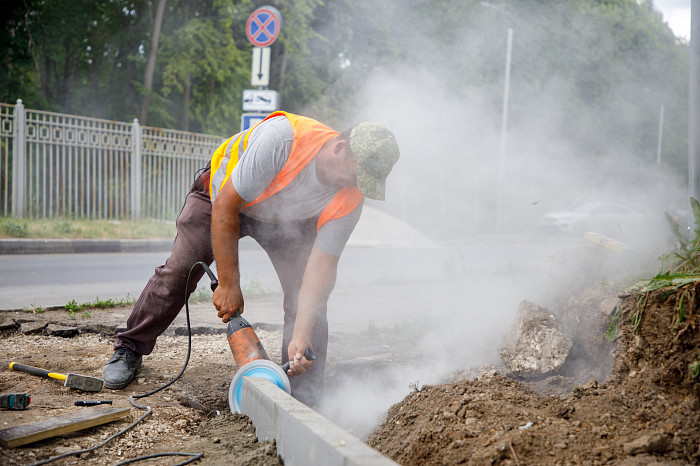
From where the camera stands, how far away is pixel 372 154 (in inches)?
98.1

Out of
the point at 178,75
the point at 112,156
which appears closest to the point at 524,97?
the point at 112,156

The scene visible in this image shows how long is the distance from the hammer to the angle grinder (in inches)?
29.5

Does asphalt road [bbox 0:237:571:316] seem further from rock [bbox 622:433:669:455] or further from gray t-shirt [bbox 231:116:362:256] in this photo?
rock [bbox 622:433:669:455]

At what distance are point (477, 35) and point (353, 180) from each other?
291 inches

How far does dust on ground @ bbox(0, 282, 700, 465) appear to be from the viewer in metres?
1.78

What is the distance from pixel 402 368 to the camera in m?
3.79

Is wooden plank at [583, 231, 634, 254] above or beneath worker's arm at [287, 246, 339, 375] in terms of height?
above

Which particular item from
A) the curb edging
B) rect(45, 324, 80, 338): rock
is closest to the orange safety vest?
the curb edging

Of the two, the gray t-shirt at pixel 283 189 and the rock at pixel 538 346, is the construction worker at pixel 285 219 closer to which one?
the gray t-shirt at pixel 283 189

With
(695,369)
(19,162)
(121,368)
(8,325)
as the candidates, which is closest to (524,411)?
(695,369)

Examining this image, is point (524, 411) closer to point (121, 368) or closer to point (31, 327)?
point (121, 368)

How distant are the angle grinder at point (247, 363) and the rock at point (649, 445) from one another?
133 centimetres

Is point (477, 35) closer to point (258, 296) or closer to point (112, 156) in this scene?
point (258, 296)

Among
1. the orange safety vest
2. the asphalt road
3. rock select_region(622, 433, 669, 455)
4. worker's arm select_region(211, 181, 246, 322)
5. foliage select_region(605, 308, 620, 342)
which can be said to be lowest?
the asphalt road
